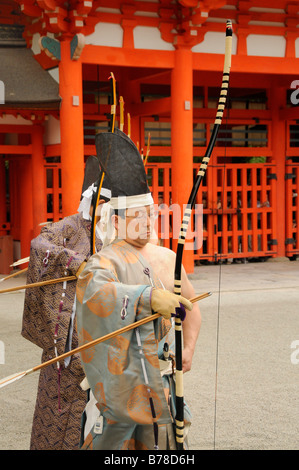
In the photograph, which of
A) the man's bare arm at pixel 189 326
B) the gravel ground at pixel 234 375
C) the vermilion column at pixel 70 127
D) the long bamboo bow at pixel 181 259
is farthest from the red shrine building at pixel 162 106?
the long bamboo bow at pixel 181 259

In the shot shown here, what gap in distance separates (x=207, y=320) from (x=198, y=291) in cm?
149

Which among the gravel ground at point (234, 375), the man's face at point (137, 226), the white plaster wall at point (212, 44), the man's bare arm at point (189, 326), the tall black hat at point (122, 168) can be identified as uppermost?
the white plaster wall at point (212, 44)

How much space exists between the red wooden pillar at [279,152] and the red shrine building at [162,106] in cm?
2

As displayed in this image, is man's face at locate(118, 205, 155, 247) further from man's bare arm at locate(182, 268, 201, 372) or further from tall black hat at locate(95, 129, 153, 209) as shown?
man's bare arm at locate(182, 268, 201, 372)

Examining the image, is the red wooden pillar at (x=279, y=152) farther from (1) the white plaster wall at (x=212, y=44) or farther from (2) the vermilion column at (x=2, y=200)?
(2) the vermilion column at (x=2, y=200)

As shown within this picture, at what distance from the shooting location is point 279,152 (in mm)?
12055

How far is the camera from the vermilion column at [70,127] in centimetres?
882

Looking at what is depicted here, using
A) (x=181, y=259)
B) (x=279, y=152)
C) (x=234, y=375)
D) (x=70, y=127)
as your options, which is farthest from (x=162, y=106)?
(x=181, y=259)

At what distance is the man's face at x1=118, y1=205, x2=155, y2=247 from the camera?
2.63m

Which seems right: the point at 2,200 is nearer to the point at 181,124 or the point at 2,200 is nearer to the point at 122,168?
the point at 181,124

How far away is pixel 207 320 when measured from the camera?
7.33 m

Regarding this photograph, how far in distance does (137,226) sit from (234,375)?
2.88 m

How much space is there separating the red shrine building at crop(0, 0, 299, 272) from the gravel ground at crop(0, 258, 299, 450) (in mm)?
1232
